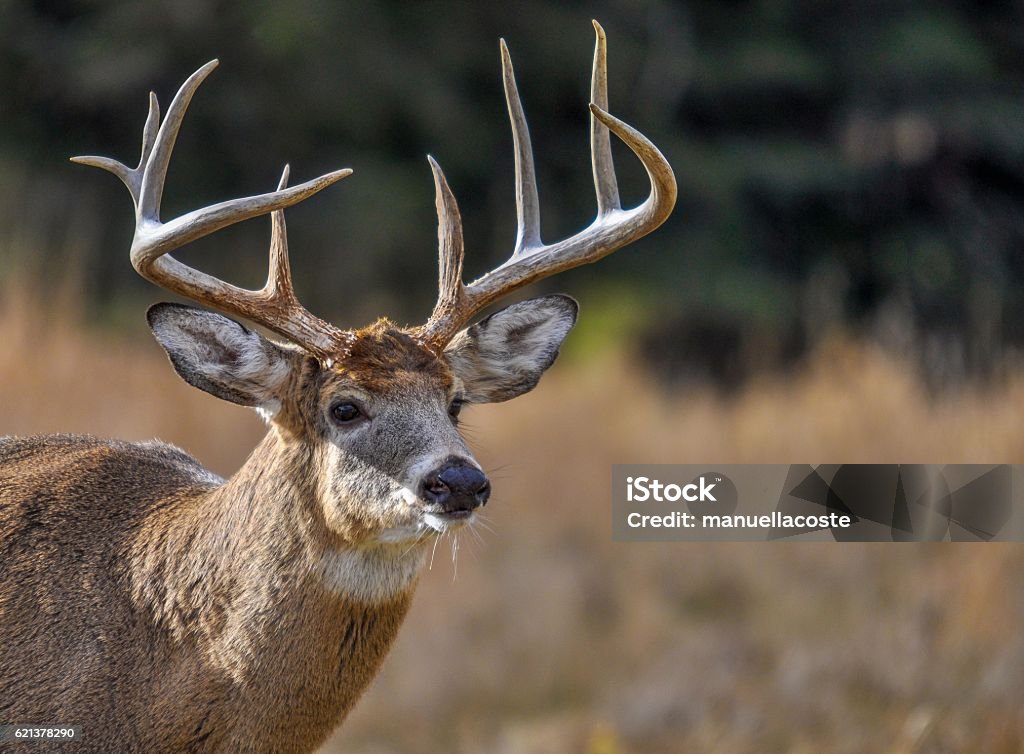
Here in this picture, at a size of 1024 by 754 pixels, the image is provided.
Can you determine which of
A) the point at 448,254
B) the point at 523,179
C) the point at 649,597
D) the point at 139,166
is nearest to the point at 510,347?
the point at 448,254

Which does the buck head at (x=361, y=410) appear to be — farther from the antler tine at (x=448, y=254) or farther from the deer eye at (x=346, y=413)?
the antler tine at (x=448, y=254)

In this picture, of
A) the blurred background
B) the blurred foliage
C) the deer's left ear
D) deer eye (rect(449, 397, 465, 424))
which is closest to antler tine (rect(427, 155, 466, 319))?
the deer's left ear

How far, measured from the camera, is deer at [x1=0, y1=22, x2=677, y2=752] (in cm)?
473

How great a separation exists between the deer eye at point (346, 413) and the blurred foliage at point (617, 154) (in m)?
12.7

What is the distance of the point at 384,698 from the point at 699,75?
11.5 metres

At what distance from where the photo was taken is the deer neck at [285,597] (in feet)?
15.7

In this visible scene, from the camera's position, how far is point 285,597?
4824 millimetres

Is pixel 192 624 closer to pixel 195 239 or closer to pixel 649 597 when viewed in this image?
pixel 195 239

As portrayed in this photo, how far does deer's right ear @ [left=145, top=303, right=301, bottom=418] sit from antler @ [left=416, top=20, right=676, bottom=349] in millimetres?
496

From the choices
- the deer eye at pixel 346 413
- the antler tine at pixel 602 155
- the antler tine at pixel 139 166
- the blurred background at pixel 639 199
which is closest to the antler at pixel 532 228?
the antler tine at pixel 602 155

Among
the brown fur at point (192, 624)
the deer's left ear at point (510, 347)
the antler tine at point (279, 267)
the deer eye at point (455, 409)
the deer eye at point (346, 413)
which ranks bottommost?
the brown fur at point (192, 624)

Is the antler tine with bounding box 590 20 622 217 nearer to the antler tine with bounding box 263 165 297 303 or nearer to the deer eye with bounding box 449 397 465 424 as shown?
the deer eye with bounding box 449 397 465 424

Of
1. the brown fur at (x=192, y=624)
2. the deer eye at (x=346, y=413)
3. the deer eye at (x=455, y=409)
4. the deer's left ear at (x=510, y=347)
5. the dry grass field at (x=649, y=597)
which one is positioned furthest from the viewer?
the dry grass field at (x=649, y=597)

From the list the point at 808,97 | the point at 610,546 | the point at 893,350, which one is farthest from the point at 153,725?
the point at 808,97
